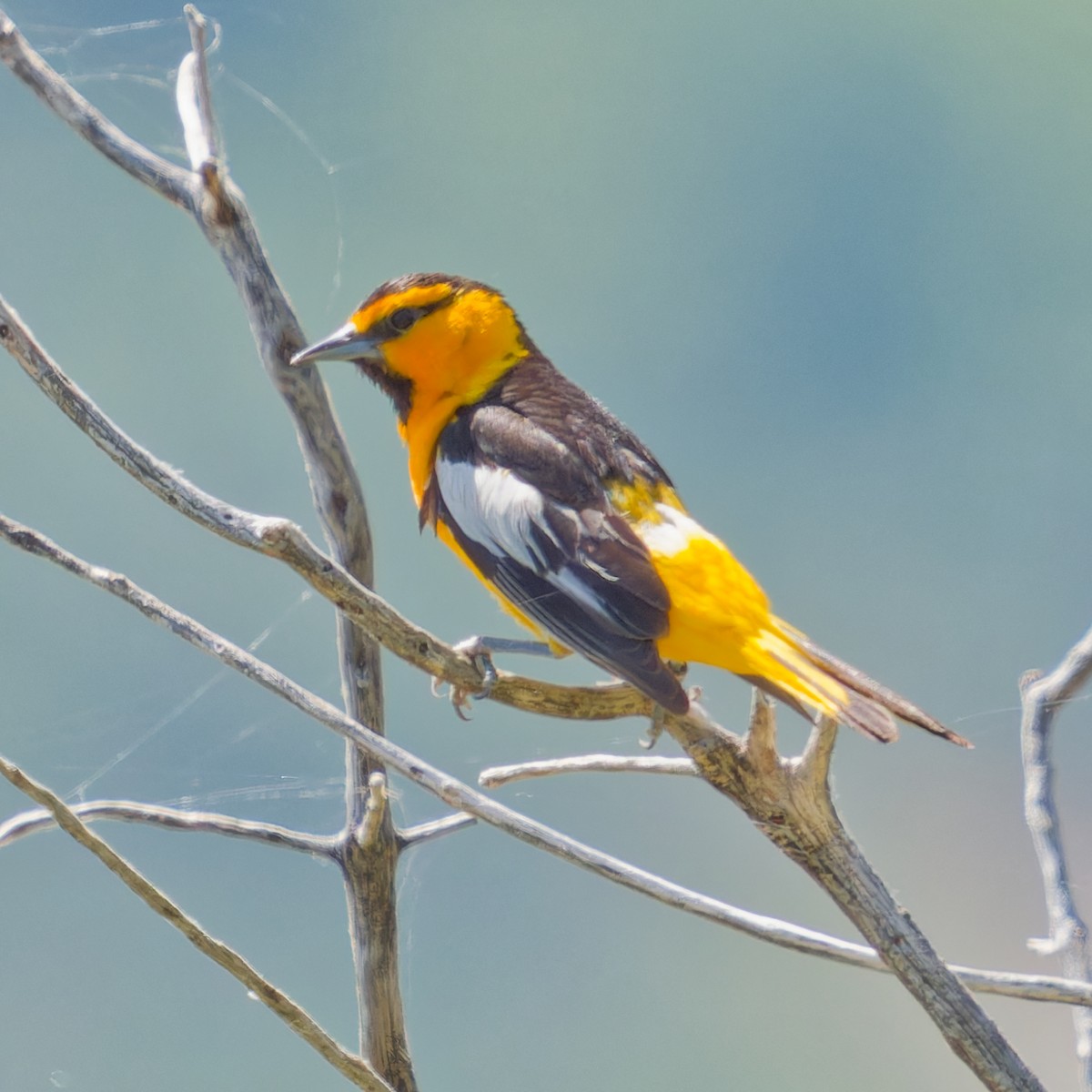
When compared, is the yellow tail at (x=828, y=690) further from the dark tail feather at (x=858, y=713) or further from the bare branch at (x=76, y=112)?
the bare branch at (x=76, y=112)

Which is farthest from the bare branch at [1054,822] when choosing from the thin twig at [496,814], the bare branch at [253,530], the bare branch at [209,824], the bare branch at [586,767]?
the bare branch at [209,824]

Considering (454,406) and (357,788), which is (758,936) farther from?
(454,406)

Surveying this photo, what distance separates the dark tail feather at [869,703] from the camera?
689 millimetres

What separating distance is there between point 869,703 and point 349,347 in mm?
501

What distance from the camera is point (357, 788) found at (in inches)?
33.0

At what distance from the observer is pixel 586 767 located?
78cm

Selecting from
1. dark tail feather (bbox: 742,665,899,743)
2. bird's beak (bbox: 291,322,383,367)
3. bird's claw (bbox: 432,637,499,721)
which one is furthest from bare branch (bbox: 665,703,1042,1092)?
bird's beak (bbox: 291,322,383,367)

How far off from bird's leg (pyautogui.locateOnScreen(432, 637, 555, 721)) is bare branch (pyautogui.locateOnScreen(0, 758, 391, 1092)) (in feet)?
0.69

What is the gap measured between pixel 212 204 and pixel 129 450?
217mm

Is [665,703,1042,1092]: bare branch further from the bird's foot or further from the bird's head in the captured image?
the bird's head

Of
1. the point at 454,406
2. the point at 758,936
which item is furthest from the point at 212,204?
the point at 758,936

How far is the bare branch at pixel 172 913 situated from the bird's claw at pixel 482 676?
0.21 meters

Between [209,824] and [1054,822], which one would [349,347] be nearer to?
[209,824]

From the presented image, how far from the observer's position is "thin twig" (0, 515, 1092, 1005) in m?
0.63
